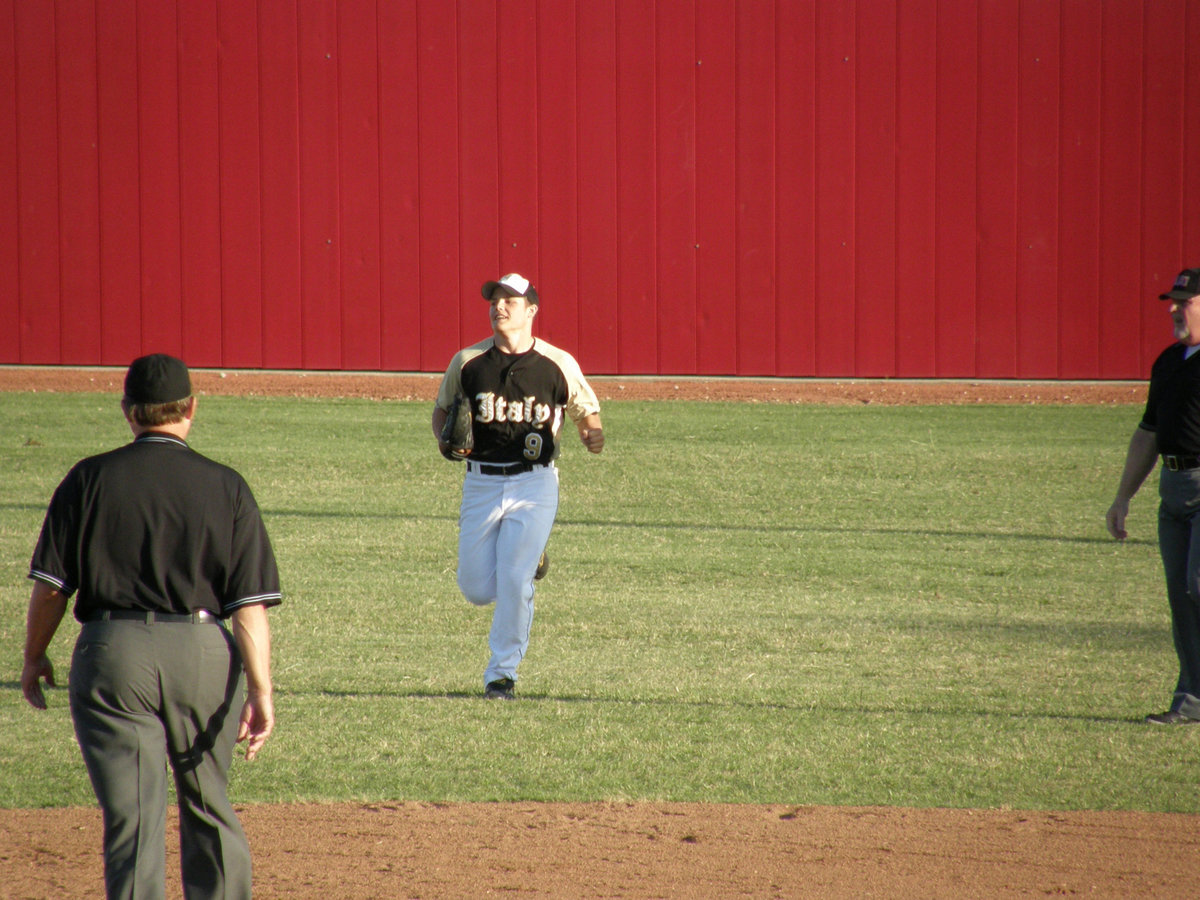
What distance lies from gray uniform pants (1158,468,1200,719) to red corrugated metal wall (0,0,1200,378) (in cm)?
1394

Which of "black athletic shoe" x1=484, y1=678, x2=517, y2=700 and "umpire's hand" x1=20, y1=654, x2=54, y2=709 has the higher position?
"umpire's hand" x1=20, y1=654, x2=54, y2=709

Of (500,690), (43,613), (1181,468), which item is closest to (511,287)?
(500,690)

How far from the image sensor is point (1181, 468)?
6168 millimetres

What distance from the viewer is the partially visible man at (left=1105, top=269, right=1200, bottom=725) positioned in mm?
6113

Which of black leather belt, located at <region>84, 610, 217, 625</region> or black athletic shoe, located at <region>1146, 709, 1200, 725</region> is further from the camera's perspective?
black athletic shoe, located at <region>1146, 709, 1200, 725</region>

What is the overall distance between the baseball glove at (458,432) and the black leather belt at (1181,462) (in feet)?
10.9

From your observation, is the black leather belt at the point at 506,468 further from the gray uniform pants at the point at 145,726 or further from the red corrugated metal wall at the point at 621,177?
the red corrugated metal wall at the point at 621,177

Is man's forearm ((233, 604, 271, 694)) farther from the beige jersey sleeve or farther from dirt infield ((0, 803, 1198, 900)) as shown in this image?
the beige jersey sleeve

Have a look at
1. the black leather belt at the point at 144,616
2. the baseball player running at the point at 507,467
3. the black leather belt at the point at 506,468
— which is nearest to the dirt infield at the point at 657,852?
the baseball player running at the point at 507,467

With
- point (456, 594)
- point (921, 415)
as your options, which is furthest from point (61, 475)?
point (921, 415)

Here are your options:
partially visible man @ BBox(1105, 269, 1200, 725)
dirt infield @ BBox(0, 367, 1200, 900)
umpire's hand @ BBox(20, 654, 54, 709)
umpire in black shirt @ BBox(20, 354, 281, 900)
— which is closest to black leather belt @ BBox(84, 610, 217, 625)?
umpire in black shirt @ BBox(20, 354, 281, 900)

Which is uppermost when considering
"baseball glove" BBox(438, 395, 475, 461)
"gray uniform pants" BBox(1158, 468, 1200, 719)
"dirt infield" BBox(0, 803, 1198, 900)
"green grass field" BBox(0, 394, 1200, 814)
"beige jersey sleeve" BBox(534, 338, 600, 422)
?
"beige jersey sleeve" BBox(534, 338, 600, 422)

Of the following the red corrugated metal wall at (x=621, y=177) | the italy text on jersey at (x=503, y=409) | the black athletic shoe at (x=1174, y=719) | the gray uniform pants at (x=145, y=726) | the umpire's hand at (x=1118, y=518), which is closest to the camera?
the gray uniform pants at (x=145, y=726)

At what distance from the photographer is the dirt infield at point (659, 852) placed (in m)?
4.64
